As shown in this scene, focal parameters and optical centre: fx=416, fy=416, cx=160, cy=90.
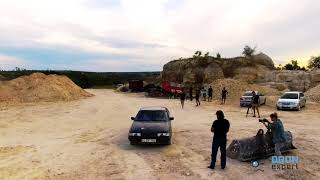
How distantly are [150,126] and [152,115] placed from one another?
1.48 meters

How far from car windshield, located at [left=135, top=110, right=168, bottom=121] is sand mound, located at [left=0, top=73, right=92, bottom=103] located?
99.0 feet

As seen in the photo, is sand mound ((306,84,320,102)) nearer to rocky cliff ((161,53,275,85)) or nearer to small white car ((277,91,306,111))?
small white car ((277,91,306,111))

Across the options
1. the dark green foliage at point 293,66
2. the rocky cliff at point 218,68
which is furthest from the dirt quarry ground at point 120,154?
the dark green foliage at point 293,66

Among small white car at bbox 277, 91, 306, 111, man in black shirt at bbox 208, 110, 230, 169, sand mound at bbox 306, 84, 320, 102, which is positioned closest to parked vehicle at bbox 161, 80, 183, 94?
sand mound at bbox 306, 84, 320, 102

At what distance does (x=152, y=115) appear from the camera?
714 inches

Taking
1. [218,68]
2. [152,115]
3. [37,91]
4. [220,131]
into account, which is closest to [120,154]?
[152,115]

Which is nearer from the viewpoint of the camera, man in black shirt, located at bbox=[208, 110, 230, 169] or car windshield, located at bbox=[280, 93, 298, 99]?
man in black shirt, located at bbox=[208, 110, 230, 169]

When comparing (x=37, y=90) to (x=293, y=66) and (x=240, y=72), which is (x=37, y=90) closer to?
(x=240, y=72)

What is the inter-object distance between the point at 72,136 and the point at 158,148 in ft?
21.2

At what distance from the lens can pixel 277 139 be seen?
1309 centimetres

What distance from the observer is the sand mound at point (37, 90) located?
46.6 m

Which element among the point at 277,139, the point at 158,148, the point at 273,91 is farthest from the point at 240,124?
the point at 273,91

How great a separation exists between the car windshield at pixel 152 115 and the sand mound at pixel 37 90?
30.2 meters

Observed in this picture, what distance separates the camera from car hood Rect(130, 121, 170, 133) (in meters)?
16.3
